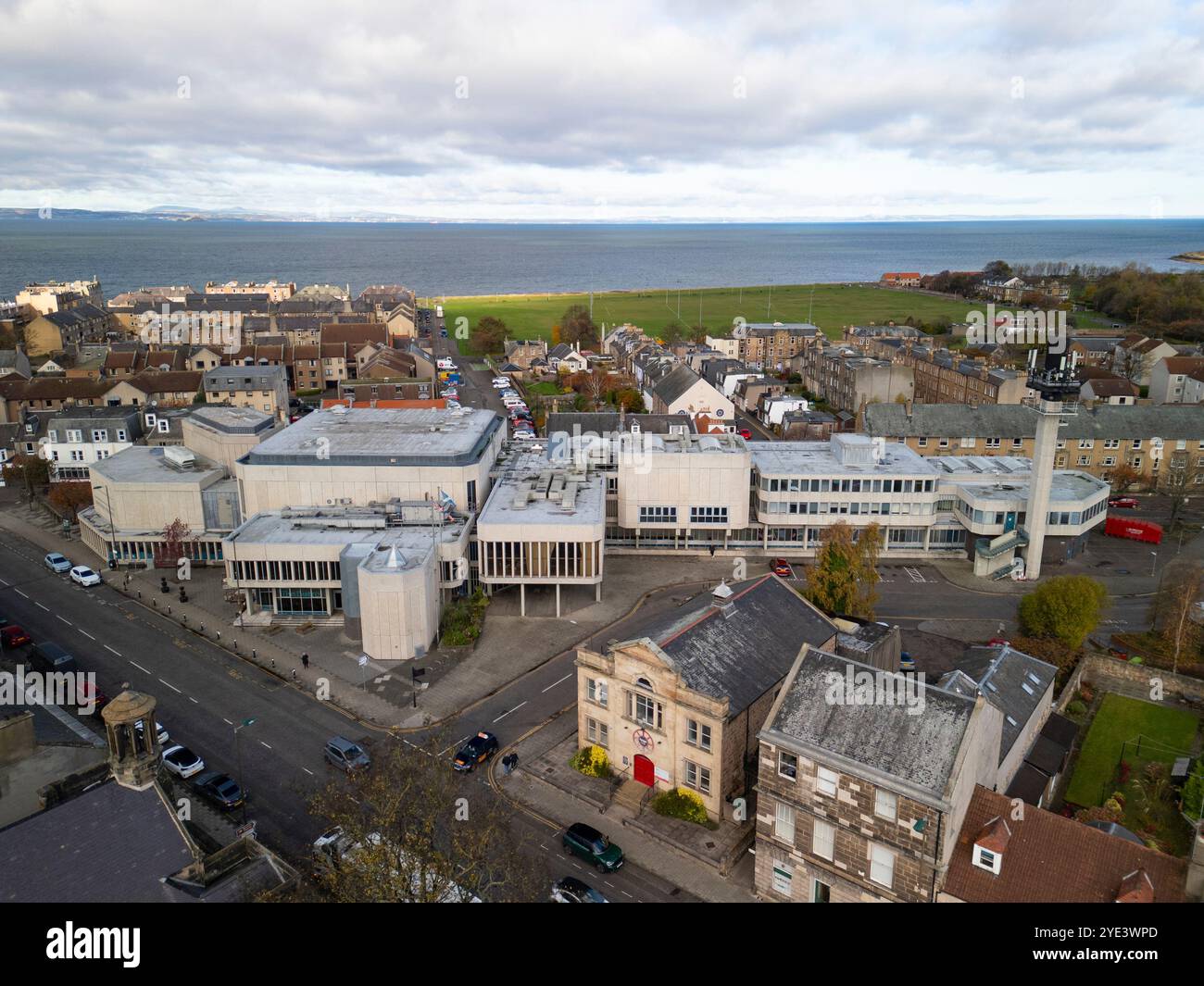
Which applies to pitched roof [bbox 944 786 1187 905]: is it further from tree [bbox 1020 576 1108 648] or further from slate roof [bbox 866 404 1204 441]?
slate roof [bbox 866 404 1204 441]

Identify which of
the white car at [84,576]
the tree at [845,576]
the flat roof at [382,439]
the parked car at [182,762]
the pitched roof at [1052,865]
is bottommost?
the parked car at [182,762]

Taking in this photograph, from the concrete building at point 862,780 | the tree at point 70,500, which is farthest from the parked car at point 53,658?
the concrete building at point 862,780

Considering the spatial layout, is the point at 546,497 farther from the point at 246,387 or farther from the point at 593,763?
the point at 246,387

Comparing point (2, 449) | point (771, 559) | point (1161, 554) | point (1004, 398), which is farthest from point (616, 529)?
point (2, 449)

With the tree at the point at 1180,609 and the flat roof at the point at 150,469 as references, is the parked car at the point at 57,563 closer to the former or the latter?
the flat roof at the point at 150,469

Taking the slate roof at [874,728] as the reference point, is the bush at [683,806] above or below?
below

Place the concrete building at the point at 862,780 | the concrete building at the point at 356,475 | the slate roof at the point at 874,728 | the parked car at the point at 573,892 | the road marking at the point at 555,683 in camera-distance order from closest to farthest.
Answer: the concrete building at the point at 862,780 → the slate roof at the point at 874,728 → the parked car at the point at 573,892 → the road marking at the point at 555,683 → the concrete building at the point at 356,475

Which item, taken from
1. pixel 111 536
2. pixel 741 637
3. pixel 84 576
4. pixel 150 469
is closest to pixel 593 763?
pixel 741 637
